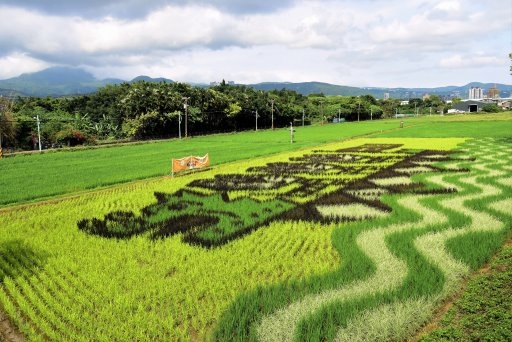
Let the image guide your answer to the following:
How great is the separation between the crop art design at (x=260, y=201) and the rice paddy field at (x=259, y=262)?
0.07 m

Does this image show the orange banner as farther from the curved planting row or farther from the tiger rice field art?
the curved planting row

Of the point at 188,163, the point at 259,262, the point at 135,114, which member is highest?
the point at 135,114

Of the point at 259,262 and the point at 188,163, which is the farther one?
the point at 188,163

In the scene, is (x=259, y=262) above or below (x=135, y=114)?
below

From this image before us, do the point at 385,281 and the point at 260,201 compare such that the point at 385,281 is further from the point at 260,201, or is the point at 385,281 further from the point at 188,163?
the point at 188,163

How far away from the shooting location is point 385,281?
704 centimetres

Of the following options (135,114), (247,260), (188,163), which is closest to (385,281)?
(247,260)

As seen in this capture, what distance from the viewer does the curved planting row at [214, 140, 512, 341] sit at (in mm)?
5566

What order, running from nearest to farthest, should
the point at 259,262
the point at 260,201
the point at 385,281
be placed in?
the point at 385,281, the point at 259,262, the point at 260,201

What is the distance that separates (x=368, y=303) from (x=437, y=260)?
2498mm

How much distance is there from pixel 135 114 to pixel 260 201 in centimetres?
4612

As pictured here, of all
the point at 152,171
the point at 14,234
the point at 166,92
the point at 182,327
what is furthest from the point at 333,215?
the point at 166,92

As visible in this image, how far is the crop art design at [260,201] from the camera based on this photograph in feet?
35.1

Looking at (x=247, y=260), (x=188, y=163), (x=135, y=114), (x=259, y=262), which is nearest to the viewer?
(x=259, y=262)
